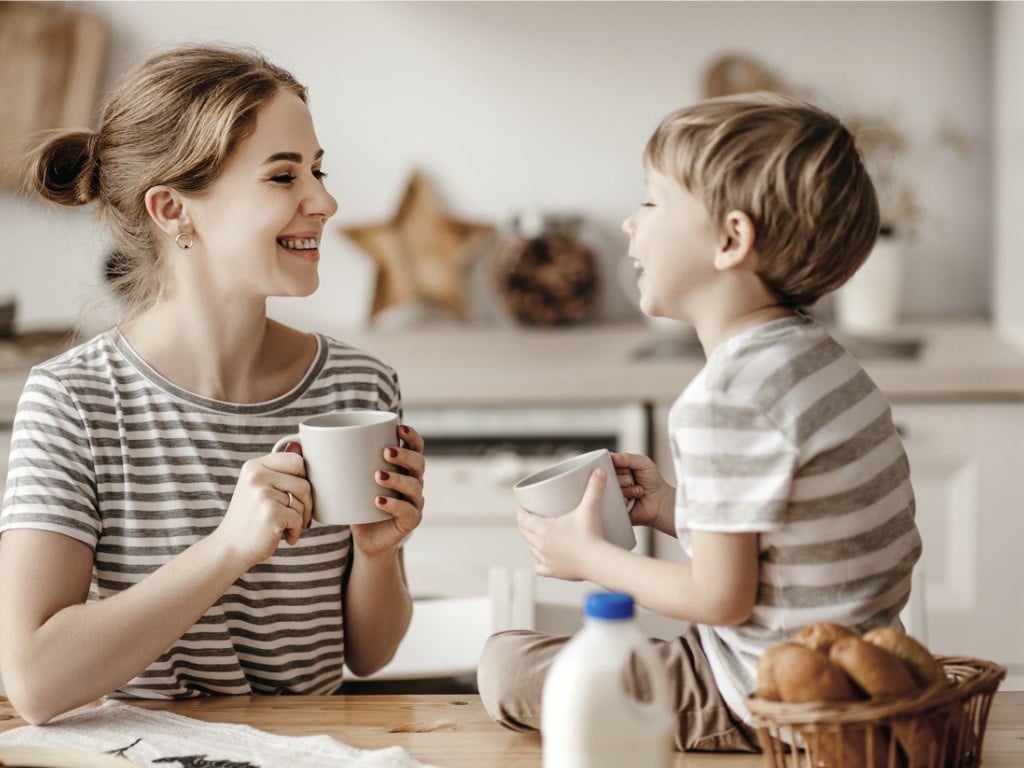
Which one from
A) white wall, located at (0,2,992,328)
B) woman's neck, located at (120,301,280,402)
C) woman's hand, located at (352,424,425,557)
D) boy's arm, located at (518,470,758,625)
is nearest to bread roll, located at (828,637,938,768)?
boy's arm, located at (518,470,758,625)

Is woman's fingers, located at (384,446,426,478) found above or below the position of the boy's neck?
below

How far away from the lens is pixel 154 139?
4.20 feet

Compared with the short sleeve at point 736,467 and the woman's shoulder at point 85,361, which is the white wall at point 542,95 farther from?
the short sleeve at point 736,467

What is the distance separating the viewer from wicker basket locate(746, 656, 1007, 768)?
0.76 metres

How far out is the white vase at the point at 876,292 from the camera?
279 cm

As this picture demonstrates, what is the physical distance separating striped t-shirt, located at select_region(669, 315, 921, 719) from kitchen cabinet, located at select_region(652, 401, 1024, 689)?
144cm

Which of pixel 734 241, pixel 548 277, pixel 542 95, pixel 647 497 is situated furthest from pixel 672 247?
pixel 542 95

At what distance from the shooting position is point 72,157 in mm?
1338

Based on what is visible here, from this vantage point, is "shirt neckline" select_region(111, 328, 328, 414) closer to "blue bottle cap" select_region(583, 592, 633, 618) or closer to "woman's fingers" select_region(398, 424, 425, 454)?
"woman's fingers" select_region(398, 424, 425, 454)

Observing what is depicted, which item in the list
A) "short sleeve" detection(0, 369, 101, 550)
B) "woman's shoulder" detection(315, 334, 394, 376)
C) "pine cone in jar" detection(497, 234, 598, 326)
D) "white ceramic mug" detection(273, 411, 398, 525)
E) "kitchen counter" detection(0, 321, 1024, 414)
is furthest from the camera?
"pine cone in jar" detection(497, 234, 598, 326)

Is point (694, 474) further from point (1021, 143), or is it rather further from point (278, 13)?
point (278, 13)

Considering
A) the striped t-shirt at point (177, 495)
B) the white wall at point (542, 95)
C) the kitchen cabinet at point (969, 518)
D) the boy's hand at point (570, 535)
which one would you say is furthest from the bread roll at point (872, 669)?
the white wall at point (542, 95)

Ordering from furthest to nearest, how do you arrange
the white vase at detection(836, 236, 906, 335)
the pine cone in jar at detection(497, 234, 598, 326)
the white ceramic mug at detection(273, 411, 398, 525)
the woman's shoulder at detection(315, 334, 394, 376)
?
1. the pine cone in jar at detection(497, 234, 598, 326)
2. the white vase at detection(836, 236, 906, 335)
3. the woman's shoulder at detection(315, 334, 394, 376)
4. the white ceramic mug at detection(273, 411, 398, 525)

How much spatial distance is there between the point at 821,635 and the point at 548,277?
7.09ft
